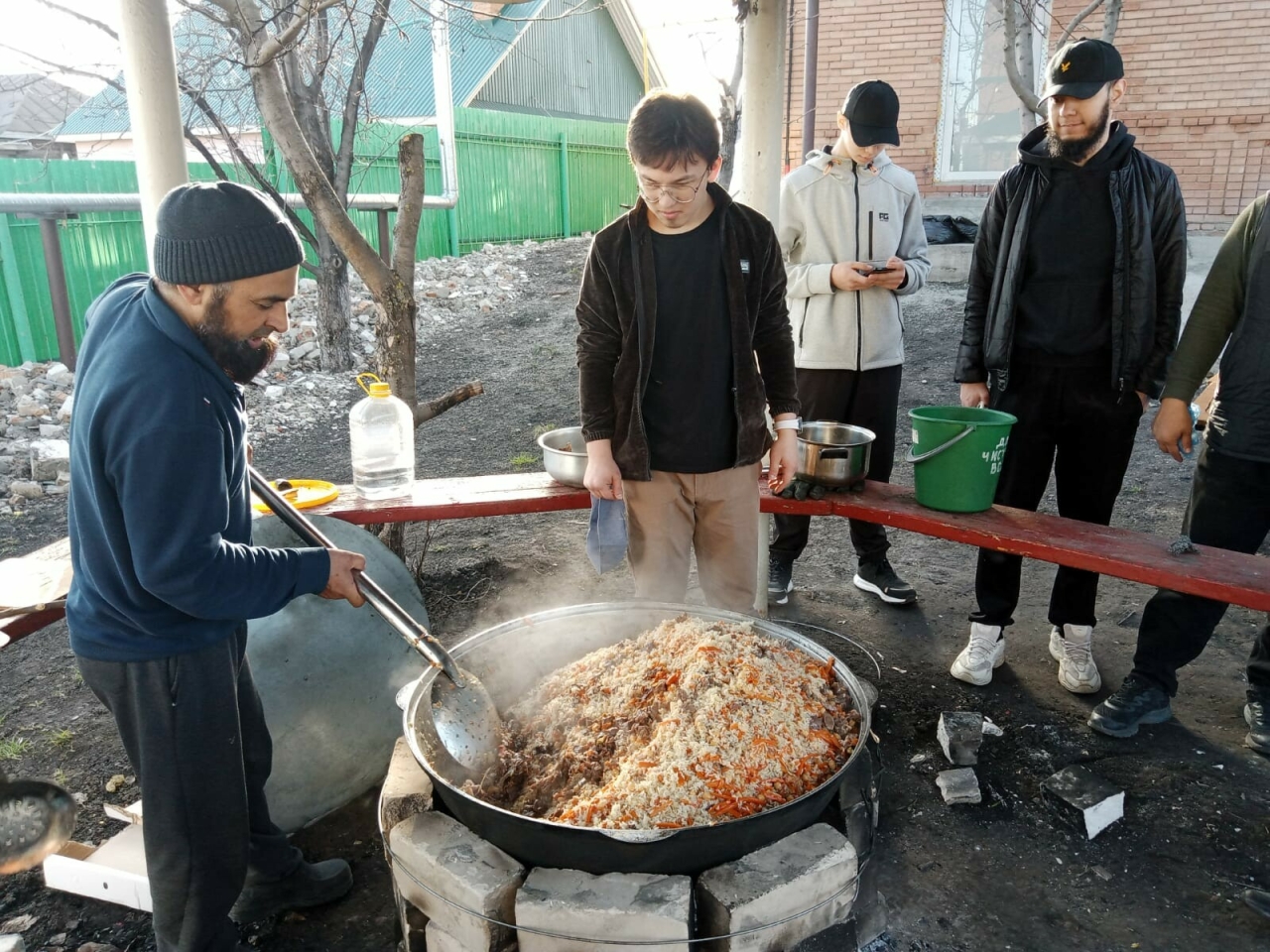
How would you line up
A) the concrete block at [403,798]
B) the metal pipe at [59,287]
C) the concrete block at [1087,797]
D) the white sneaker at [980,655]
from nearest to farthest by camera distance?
the concrete block at [403,798], the concrete block at [1087,797], the white sneaker at [980,655], the metal pipe at [59,287]

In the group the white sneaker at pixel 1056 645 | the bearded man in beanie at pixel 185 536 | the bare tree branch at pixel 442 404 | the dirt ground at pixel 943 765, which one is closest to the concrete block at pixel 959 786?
the dirt ground at pixel 943 765

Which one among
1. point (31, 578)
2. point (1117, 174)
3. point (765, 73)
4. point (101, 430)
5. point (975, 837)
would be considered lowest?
point (975, 837)

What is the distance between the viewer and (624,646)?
264cm

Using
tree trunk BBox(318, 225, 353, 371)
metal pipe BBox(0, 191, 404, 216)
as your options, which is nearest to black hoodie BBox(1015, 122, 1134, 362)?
metal pipe BBox(0, 191, 404, 216)

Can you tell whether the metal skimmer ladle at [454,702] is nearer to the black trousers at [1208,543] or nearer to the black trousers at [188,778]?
the black trousers at [188,778]

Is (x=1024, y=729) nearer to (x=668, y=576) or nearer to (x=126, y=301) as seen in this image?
(x=668, y=576)

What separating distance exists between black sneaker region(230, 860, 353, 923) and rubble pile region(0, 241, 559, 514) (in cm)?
429

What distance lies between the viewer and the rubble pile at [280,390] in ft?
23.8

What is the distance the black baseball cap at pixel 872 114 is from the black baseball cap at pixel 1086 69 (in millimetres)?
769

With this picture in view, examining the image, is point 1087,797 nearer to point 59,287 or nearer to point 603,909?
point 603,909

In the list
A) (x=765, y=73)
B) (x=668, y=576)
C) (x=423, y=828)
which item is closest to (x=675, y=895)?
(x=423, y=828)

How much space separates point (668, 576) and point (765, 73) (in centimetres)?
233

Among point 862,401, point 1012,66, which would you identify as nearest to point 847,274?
point 862,401

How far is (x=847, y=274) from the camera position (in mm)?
4113
